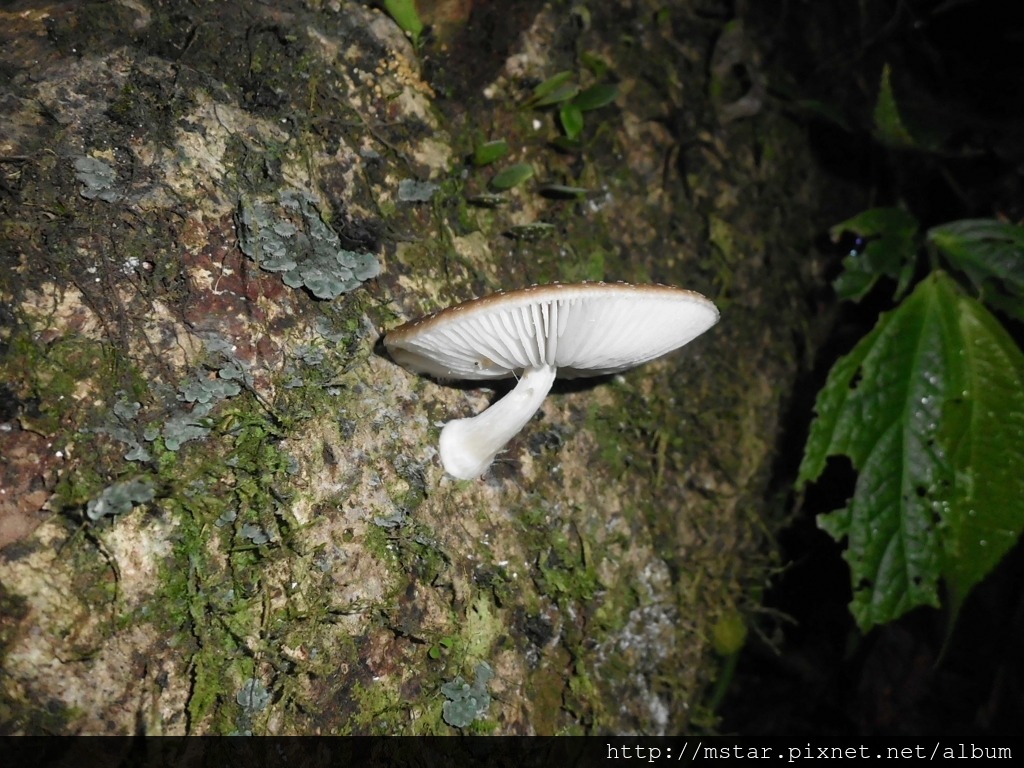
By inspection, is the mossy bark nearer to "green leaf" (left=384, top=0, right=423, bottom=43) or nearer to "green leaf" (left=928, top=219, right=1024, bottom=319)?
"green leaf" (left=384, top=0, right=423, bottom=43)

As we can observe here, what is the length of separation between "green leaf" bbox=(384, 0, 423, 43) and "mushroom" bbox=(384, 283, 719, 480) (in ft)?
4.32

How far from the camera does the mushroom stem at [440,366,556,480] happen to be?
226 cm

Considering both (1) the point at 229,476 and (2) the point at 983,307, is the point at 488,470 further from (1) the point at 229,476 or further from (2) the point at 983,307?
(2) the point at 983,307

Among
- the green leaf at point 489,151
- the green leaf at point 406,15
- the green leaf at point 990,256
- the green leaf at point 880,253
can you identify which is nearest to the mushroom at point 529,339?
the green leaf at point 489,151

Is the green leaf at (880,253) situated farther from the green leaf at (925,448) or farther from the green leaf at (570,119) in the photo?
the green leaf at (570,119)

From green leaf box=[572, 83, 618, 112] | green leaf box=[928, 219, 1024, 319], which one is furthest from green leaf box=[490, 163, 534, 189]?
green leaf box=[928, 219, 1024, 319]

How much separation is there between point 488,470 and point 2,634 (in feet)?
4.80

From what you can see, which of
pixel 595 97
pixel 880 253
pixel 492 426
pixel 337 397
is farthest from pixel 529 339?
pixel 880 253

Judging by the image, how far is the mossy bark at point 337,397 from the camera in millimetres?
1778

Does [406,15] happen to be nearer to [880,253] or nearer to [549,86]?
[549,86]

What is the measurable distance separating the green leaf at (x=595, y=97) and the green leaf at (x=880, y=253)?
1337 millimetres

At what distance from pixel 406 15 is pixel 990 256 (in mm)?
2736

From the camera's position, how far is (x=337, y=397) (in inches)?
83.4

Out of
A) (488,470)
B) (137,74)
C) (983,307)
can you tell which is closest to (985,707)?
(983,307)
